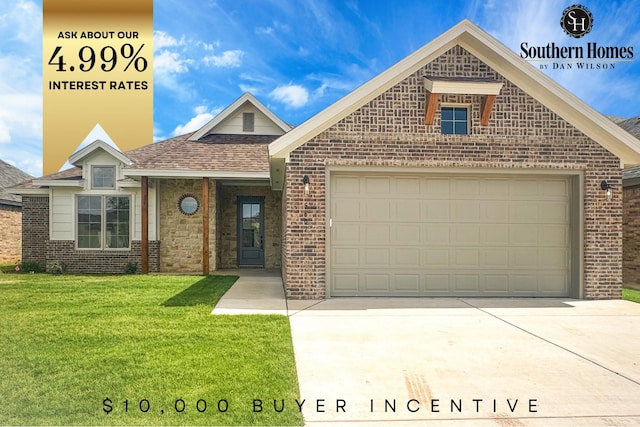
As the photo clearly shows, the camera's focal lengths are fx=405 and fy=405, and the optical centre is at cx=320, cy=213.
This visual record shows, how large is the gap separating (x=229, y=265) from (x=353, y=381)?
11.1 m

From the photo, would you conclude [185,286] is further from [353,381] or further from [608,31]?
[608,31]

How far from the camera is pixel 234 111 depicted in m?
15.3

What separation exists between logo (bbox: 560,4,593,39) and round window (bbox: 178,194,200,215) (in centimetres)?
1133

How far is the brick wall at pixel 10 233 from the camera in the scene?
1778 centimetres

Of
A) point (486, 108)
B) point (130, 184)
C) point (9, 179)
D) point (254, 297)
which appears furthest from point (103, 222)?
point (9, 179)

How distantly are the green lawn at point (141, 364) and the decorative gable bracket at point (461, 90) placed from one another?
5.22 m

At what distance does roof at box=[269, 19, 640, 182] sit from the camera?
27.2 ft

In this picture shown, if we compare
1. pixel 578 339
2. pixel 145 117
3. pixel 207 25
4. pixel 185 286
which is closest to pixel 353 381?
pixel 578 339

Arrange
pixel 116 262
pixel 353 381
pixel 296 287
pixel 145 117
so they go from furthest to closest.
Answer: pixel 145 117 < pixel 116 262 < pixel 296 287 < pixel 353 381

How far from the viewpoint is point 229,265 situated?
47.8ft

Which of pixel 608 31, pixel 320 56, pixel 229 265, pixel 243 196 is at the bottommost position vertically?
pixel 229 265

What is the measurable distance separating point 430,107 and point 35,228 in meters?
Result: 14.2

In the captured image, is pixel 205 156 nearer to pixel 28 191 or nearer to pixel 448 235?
pixel 28 191

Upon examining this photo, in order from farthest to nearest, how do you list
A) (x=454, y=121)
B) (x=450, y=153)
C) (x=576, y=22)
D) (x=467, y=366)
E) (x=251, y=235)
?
(x=251, y=235)
(x=576, y=22)
(x=454, y=121)
(x=450, y=153)
(x=467, y=366)
